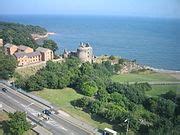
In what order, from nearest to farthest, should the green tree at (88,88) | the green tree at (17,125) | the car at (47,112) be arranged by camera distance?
the green tree at (17,125) < the car at (47,112) < the green tree at (88,88)

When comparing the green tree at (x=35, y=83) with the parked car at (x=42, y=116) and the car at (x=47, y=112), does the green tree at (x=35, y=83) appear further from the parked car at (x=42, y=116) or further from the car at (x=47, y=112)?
the parked car at (x=42, y=116)

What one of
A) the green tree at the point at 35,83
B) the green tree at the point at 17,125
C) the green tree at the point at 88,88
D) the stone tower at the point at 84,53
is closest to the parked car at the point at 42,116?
the green tree at the point at 17,125

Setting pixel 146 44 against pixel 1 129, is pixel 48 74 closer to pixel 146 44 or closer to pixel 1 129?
pixel 1 129

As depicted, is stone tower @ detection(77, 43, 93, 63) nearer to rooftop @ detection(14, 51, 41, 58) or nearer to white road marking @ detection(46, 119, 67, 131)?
rooftop @ detection(14, 51, 41, 58)

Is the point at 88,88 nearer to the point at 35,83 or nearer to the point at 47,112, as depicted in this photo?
the point at 35,83

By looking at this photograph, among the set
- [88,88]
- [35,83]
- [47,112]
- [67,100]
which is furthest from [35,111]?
[88,88]

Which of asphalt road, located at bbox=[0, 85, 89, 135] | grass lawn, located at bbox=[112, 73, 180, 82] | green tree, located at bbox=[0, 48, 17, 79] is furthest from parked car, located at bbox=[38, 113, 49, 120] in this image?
grass lawn, located at bbox=[112, 73, 180, 82]
